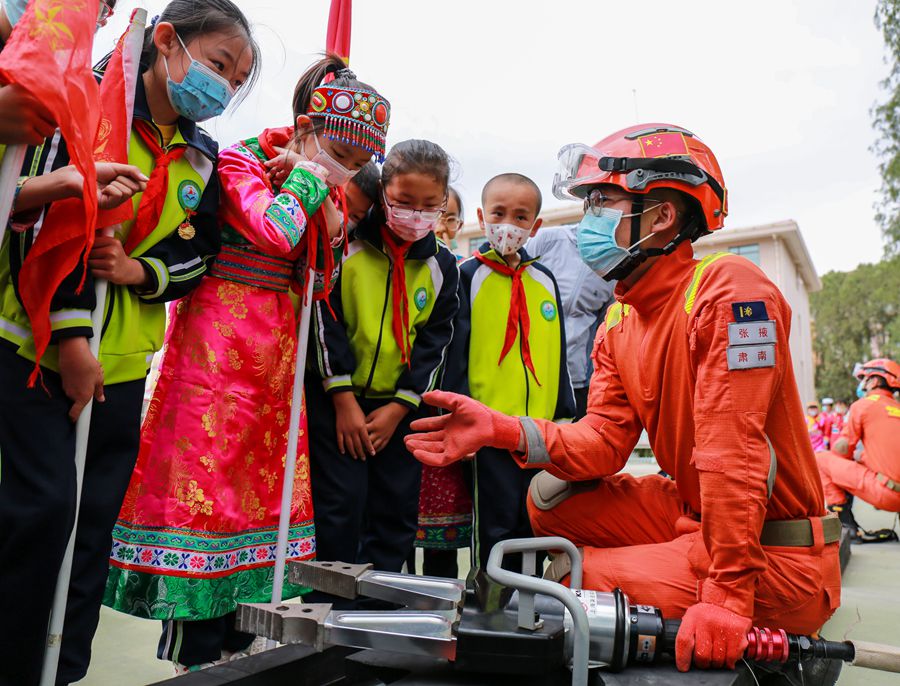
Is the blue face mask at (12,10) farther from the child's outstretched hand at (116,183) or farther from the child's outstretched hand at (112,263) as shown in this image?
the child's outstretched hand at (112,263)

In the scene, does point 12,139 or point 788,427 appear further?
point 788,427

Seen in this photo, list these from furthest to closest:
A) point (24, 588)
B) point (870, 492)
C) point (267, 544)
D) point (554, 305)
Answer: point (870, 492) < point (554, 305) < point (267, 544) < point (24, 588)

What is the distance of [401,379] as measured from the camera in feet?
8.52

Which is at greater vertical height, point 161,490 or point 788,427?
point 788,427

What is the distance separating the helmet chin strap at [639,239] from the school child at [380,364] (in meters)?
0.76

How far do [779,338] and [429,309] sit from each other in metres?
1.31

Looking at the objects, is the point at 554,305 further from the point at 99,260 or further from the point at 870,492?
the point at 870,492

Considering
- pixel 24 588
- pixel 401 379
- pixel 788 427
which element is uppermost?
pixel 401 379

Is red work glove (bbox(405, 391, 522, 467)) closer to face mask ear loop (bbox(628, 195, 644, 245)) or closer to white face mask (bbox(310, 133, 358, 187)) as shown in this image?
face mask ear loop (bbox(628, 195, 644, 245))

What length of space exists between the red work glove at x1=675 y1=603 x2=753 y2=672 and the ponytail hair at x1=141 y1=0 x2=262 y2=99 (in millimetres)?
1854

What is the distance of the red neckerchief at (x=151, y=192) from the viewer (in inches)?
72.9

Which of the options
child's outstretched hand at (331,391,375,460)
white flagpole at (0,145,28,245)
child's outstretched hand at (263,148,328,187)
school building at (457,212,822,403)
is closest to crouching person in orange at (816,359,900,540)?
child's outstretched hand at (331,391,375,460)

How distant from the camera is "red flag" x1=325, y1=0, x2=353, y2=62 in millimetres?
2572

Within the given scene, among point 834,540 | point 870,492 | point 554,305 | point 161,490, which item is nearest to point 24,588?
point 161,490
